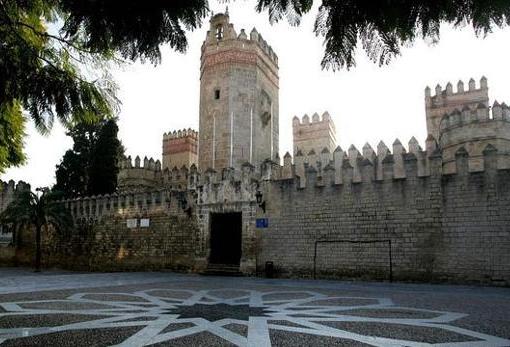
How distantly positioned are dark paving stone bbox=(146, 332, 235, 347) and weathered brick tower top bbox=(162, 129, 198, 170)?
1294 inches

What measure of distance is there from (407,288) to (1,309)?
9.75 metres

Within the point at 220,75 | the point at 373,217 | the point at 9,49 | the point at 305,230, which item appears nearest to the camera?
the point at 9,49

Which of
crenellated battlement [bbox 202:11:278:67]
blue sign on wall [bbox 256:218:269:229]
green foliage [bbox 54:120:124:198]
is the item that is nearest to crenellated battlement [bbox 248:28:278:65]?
crenellated battlement [bbox 202:11:278:67]

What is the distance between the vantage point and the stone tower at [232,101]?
25.1 metres

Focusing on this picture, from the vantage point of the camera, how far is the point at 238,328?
5406 mm

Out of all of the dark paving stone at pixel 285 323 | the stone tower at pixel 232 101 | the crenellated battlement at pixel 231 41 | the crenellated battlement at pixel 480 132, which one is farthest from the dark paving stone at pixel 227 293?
the crenellated battlement at pixel 231 41

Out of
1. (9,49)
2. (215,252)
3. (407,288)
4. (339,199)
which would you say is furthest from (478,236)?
(9,49)

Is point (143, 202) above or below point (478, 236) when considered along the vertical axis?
above

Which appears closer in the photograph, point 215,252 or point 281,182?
point 281,182

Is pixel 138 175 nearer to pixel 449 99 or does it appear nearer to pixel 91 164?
pixel 91 164

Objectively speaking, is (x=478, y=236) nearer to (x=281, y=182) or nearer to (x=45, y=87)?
(x=281, y=182)

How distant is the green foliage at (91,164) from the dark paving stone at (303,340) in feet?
80.0

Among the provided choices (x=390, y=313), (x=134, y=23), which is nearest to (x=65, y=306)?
(x=390, y=313)

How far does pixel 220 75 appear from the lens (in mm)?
25984
